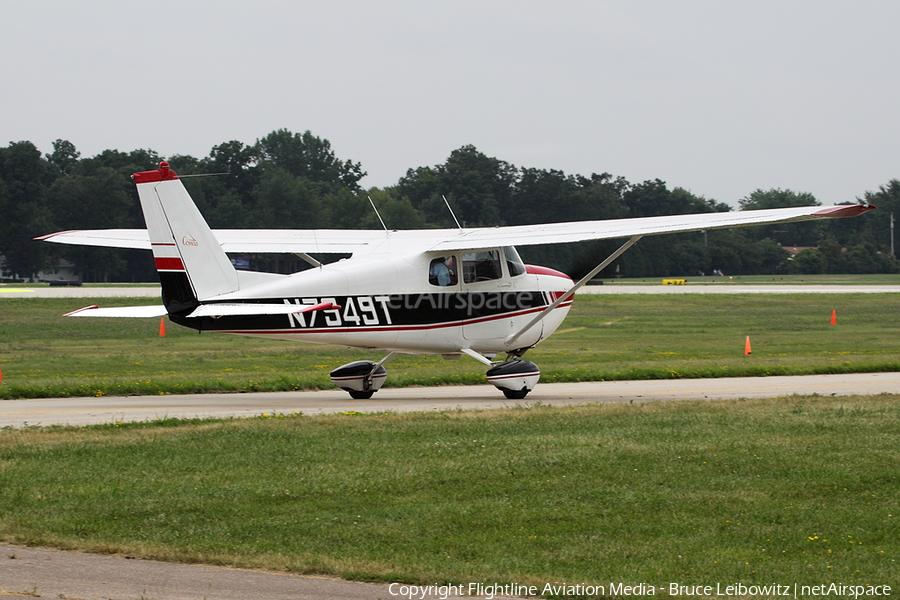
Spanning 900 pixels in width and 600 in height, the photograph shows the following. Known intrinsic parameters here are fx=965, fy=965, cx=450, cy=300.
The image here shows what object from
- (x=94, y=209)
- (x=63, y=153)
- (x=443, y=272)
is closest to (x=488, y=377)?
(x=443, y=272)

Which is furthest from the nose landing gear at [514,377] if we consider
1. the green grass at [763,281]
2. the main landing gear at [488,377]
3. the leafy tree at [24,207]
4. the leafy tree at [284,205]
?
the leafy tree at [284,205]

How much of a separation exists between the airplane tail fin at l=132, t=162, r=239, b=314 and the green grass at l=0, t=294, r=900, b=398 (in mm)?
3984

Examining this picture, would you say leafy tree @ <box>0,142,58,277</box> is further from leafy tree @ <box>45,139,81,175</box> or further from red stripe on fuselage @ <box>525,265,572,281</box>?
red stripe on fuselage @ <box>525,265,572,281</box>

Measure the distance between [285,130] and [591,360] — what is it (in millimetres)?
133379

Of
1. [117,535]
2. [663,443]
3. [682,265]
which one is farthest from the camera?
[682,265]

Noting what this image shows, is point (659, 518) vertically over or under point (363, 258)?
under

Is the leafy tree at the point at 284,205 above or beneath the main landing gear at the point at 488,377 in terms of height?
above

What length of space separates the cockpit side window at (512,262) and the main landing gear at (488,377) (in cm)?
162

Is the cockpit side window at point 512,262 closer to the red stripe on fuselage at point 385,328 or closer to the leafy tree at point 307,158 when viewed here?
the red stripe on fuselage at point 385,328

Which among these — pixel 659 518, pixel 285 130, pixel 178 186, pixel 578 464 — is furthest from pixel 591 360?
pixel 285 130

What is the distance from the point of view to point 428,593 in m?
6.02

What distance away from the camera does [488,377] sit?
54.0ft

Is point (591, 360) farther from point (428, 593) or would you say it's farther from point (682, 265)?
point (682, 265)

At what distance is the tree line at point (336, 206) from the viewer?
83.5 m
